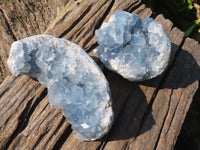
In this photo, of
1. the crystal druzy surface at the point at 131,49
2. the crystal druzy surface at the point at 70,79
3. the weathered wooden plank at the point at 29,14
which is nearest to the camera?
the crystal druzy surface at the point at 70,79

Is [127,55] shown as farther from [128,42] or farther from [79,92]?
[79,92]

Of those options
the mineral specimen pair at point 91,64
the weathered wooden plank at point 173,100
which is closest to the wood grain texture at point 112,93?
the weathered wooden plank at point 173,100

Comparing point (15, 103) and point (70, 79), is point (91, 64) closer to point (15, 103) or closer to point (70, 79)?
point (70, 79)

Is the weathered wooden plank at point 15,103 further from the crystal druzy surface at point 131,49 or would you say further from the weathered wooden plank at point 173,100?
the weathered wooden plank at point 173,100

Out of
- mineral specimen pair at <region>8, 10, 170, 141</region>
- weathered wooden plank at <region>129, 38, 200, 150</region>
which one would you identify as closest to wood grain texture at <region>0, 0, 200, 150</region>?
weathered wooden plank at <region>129, 38, 200, 150</region>

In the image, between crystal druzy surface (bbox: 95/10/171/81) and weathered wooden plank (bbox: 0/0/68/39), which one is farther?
weathered wooden plank (bbox: 0/0/68/39)

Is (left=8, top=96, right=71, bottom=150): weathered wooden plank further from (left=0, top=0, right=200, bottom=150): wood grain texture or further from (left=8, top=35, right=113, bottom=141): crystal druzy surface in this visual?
(left=8, top=35, right=113, bottom=141): crystal druzy surface

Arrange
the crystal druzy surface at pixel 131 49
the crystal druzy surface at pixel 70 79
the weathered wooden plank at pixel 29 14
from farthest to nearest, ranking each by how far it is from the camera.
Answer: the weathered wooden plank at pixel 29 14
the crystal druzy surface at pixel 131 49
the crystal druzy surface at pixel 70 79
